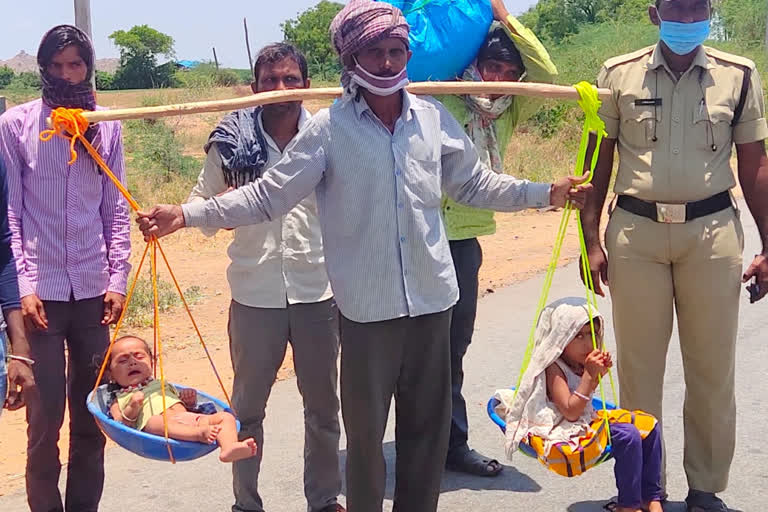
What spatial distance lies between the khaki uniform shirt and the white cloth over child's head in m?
0.61

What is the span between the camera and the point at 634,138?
4164 mm

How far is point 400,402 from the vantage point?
146 inches

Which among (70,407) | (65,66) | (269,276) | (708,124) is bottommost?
(70,407)

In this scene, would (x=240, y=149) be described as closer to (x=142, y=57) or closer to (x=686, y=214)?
(x=686, y=214)

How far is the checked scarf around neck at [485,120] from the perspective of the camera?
4.59 m

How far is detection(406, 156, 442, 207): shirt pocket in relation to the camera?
11.4 feet

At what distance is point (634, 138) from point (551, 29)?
123 ft

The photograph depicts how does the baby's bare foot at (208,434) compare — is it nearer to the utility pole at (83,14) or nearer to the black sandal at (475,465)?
the black sandal at (475,465)

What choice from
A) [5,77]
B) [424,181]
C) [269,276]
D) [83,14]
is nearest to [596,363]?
[424,181]

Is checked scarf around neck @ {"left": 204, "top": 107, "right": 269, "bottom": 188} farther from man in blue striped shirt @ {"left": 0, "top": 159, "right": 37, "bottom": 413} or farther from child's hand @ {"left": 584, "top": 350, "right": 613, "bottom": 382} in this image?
child's hand @ {"left": 584, "top": 350, "right": 613, "bottom": 382}

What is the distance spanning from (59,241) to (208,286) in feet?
18.8

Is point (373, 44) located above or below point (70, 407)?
above

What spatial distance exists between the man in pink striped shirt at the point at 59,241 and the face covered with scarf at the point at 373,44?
3.43 feet

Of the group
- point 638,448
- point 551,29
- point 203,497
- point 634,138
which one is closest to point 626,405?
point 638,448
